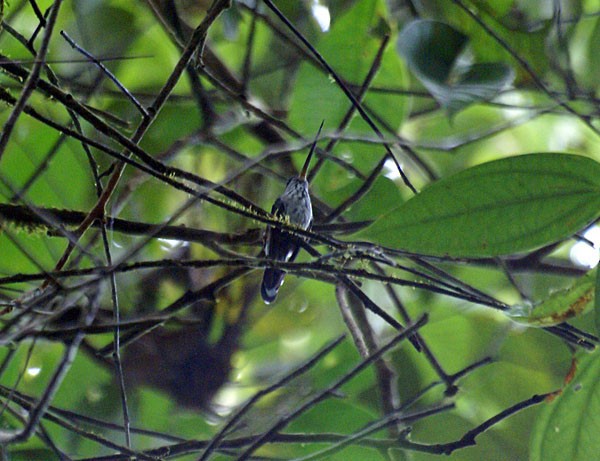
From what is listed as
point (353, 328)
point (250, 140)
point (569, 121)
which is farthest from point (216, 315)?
point (569, 121)

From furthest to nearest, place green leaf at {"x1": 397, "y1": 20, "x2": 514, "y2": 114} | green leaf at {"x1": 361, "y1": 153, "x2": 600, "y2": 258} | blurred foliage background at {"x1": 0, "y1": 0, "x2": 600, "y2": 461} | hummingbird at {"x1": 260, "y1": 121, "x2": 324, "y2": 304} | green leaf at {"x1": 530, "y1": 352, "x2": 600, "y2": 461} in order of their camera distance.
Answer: hummingbird at {"x1": 260, "y1": 121, "x2": 324, "y2": 304}, green leaf at {"x1": 397, "y1": 20, "x2": 514, "y2": 114}, blurred foliage background at {"x1": 0, "y1": 0, "x2": 600, "y2": 461}, green leaf at {"x1": 530, "y1": 352, "x2": 600, "y2": 461}, green leaf at {"x1": 361, "y1": 153, "x2": 600, "y2": 258}

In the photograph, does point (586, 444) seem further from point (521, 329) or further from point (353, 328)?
point (521, 329)

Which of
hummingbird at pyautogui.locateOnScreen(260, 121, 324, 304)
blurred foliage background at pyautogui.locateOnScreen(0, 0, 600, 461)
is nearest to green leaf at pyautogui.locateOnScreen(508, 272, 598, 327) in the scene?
blurred foliage background at pyautogui.locateOnScreen(0, 0, 600, 461)

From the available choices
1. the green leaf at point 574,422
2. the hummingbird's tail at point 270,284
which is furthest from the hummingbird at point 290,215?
the green leaf at point 574,422

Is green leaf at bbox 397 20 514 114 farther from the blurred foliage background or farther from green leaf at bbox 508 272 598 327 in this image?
green leaf at bbox 508 272 598 327

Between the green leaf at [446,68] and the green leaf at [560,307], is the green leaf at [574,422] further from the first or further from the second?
the green leaf at [446,68]
